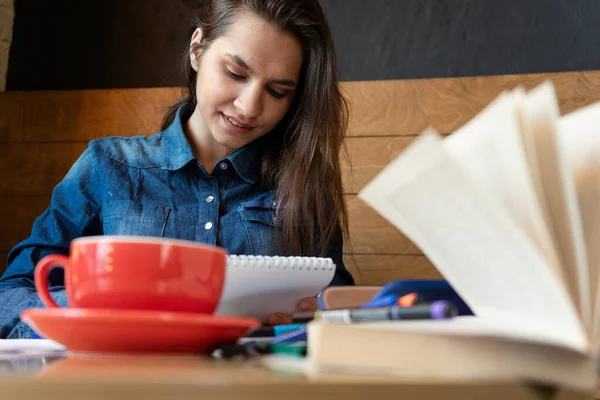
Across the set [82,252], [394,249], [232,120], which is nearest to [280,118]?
[232,120]

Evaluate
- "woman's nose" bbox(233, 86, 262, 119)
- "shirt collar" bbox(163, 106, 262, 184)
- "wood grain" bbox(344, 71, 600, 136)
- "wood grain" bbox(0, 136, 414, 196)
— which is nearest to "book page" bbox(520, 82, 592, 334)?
"woman's nose" bbox(233, 86, 262, 119)

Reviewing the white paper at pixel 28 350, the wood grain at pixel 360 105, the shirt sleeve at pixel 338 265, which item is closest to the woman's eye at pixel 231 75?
the shirt sleeve at pixel 338 265

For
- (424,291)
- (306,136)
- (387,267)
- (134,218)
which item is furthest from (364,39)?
(424,291)

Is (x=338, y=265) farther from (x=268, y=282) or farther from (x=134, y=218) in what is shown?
(x=268, y=282)

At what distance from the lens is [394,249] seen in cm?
179

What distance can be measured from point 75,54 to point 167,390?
185 centimetres

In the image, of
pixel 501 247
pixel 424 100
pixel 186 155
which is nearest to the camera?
pixel 501 247

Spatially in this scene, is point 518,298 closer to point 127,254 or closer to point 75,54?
point 127,254

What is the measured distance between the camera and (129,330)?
0.41 meters

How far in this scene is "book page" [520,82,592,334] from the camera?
392 millimetres

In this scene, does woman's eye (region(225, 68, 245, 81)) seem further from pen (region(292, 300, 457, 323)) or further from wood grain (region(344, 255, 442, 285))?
pen (region(292, 300, 457, 323))

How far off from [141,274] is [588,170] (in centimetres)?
28

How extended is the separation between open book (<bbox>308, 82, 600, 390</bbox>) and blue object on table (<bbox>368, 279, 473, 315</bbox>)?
7 centimetres

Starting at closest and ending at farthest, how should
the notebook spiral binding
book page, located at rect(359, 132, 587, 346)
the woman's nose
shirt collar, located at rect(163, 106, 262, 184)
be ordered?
book page, located at rect(359, 132, 587, 346) < the notebook spiral binding < the woman's nose < shirt collar, located at rect(163, 106, 262, 184)
